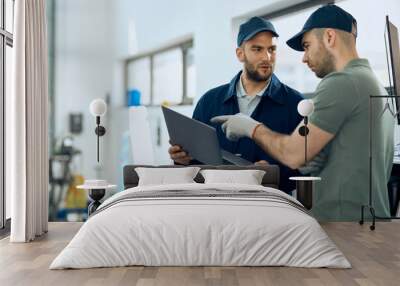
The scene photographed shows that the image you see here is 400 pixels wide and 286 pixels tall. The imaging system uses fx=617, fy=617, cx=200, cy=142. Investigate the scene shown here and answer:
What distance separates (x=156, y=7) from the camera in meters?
7.29

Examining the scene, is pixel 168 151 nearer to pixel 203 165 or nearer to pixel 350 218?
pixel 203 165

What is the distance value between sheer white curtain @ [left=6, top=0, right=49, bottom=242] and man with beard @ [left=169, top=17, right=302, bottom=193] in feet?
5.80

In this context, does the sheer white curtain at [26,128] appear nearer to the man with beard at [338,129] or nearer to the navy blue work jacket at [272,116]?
the navy blue work jacket at [272,116]

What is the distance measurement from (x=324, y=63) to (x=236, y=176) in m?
1.71

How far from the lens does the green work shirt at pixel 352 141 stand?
265 inches

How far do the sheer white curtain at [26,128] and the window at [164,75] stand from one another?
1.78 meters

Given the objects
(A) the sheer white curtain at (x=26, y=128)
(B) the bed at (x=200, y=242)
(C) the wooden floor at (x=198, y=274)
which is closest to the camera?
(C) the wooden floor at (x=198, y=274)

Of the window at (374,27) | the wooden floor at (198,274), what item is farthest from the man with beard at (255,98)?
the wooden floor at (198,274)

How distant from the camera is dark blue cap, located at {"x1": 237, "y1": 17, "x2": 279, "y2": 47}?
7.01 m

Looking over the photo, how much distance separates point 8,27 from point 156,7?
5.67 ft

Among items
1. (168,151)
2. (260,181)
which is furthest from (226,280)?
(168,151)

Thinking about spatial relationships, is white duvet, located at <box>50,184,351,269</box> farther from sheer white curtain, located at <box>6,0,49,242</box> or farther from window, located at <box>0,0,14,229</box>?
window, located at <box>0,0,14,229</box>

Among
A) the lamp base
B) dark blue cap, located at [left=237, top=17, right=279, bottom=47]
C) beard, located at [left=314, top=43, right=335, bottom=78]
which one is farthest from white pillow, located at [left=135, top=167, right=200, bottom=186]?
beard, located at [left=314, top=43, right=335, bottom=78]

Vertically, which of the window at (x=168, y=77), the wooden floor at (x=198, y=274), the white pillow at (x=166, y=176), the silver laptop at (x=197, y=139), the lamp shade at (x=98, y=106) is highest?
the window at (x=168, y=77)
